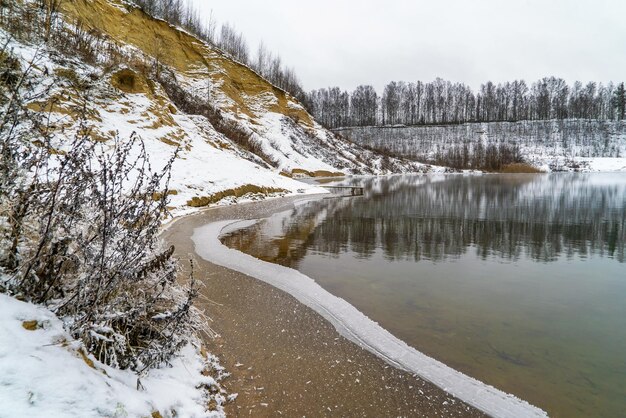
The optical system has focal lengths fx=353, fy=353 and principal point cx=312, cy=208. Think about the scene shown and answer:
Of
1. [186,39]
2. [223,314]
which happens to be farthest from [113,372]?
[186,39]

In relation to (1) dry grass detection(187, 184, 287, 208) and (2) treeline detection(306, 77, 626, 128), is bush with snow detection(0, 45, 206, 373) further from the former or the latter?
(2) treeline detection(306, 77, 626, 128)

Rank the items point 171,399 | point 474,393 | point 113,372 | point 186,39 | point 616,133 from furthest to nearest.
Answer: point 616,133
point 186,39
point 474,393
point 171,399
point 113,372

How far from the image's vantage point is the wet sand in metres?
3.38

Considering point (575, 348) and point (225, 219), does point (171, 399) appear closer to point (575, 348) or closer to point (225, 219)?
point (575, 348)

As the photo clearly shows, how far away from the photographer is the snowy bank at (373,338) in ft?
12.1

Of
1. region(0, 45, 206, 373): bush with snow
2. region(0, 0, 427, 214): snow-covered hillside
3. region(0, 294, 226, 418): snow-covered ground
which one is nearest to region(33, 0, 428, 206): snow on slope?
region(0, 0, 427, 214): snow-covered hillside

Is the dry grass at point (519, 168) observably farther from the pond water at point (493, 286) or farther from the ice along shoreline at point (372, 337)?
the ice along shoreline at point (372, 337)

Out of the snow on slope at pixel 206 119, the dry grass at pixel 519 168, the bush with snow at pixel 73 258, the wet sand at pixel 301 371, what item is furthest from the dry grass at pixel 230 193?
the dry grass at pixel 519 168

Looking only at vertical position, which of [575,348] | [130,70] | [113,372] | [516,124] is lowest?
[575,348]

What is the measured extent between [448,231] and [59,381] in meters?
13.6

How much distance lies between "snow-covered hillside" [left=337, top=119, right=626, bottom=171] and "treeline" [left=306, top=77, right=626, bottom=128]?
896 centimetres

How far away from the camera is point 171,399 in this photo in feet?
9.45

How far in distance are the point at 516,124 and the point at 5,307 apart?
114m

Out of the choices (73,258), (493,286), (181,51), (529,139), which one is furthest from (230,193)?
(529,139)
